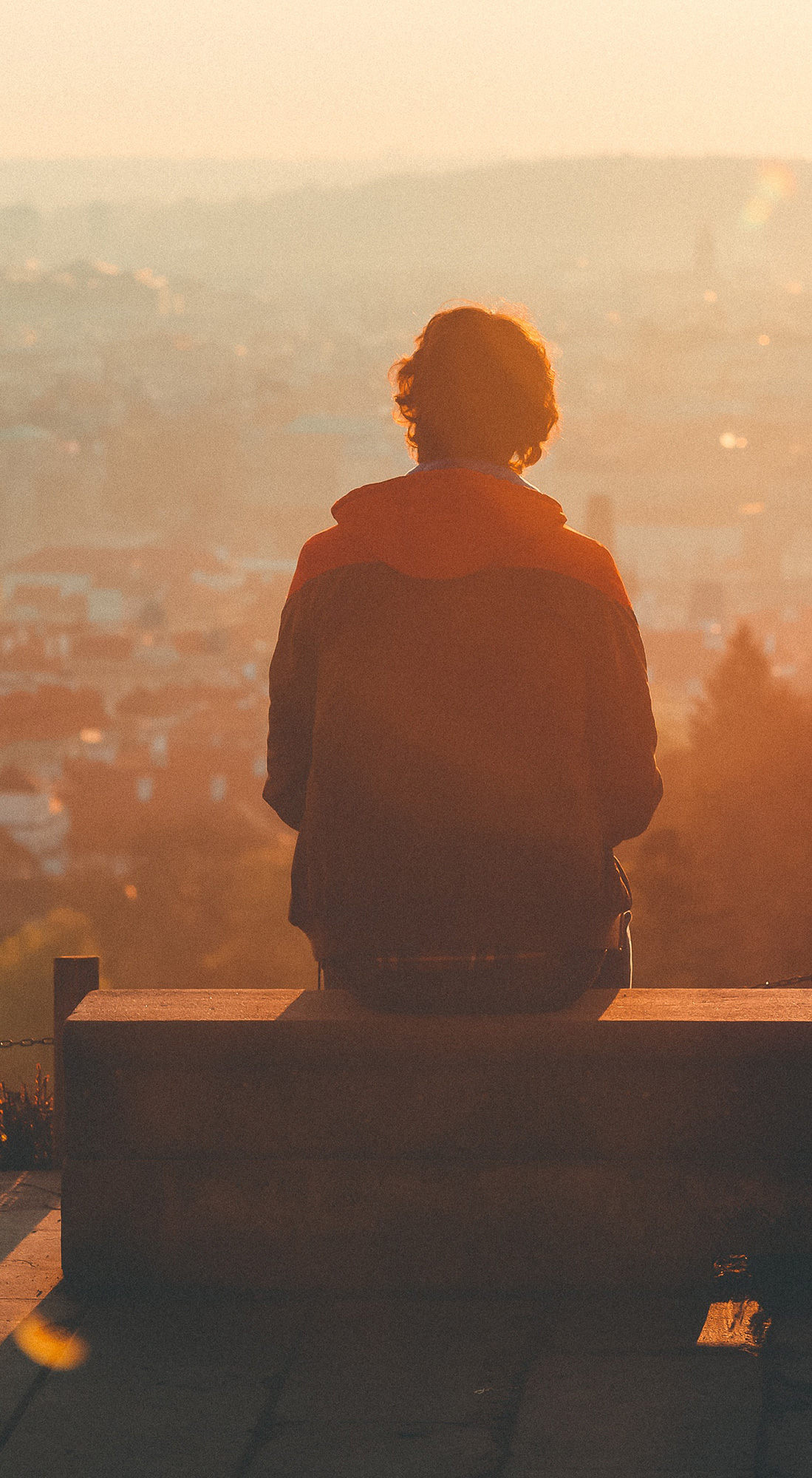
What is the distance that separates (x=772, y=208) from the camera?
154 m

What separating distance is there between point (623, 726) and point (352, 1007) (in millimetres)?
547

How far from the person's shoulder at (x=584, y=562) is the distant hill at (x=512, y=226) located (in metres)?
145

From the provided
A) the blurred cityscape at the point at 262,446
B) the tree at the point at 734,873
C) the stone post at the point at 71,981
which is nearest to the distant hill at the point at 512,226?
the blurred cityscape at the point at 262,446

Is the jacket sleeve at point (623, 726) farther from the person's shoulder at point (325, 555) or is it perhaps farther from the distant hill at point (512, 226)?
the distant hill at point (512, 226)

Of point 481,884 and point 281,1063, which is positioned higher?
point 481,884

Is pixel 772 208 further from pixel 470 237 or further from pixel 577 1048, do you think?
pixel 577 1048

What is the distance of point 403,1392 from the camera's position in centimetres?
221

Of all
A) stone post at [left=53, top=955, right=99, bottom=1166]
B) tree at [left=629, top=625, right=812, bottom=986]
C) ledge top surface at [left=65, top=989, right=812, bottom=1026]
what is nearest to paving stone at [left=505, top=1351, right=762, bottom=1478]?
ledge top surface at [left=65, top=989, right=812, bottom=1026]

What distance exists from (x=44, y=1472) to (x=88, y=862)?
3865 cm

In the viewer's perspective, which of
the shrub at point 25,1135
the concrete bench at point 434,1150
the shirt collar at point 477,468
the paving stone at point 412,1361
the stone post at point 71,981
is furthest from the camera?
the stone post at point 71,981

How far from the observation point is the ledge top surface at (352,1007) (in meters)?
2.60

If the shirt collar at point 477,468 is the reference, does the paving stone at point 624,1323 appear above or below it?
below

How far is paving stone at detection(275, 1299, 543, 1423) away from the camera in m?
2.16

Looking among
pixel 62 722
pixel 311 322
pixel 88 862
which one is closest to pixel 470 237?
pixel 311 322
